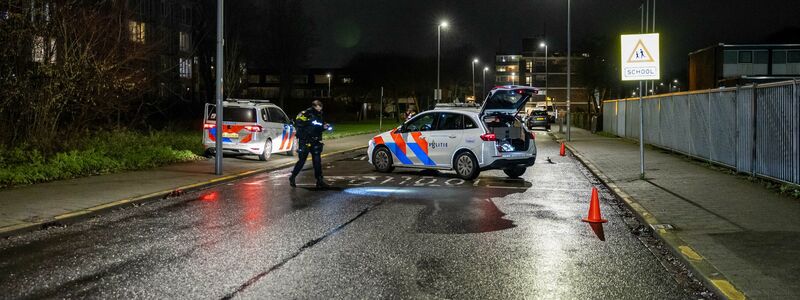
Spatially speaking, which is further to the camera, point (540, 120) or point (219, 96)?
point (540, 120)

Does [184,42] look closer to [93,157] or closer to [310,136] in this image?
[93,157]

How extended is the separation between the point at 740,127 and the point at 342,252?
10.8 metres

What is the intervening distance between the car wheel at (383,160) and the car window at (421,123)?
2.61ft

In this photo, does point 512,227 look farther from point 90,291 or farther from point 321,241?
point 90,291

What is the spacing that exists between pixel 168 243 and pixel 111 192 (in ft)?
15.4

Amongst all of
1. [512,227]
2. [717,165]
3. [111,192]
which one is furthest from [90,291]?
[717,165]

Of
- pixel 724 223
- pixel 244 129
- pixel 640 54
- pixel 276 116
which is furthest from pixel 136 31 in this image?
pixel 724 223

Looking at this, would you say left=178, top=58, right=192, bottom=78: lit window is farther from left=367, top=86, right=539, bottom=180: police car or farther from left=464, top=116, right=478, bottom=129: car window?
left=464, top=116, right=478, bottom=129: car window

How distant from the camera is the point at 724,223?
890 cm

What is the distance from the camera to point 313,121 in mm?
13391

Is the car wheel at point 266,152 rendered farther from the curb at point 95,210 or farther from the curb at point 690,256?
the curb at point 690,256

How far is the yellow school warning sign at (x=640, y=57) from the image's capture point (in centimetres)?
1408

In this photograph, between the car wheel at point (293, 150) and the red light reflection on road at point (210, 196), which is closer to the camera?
the red light reflection on road at point (210, 196)

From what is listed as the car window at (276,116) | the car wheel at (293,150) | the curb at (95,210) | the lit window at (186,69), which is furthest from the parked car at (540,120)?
the curb at (95,210)
